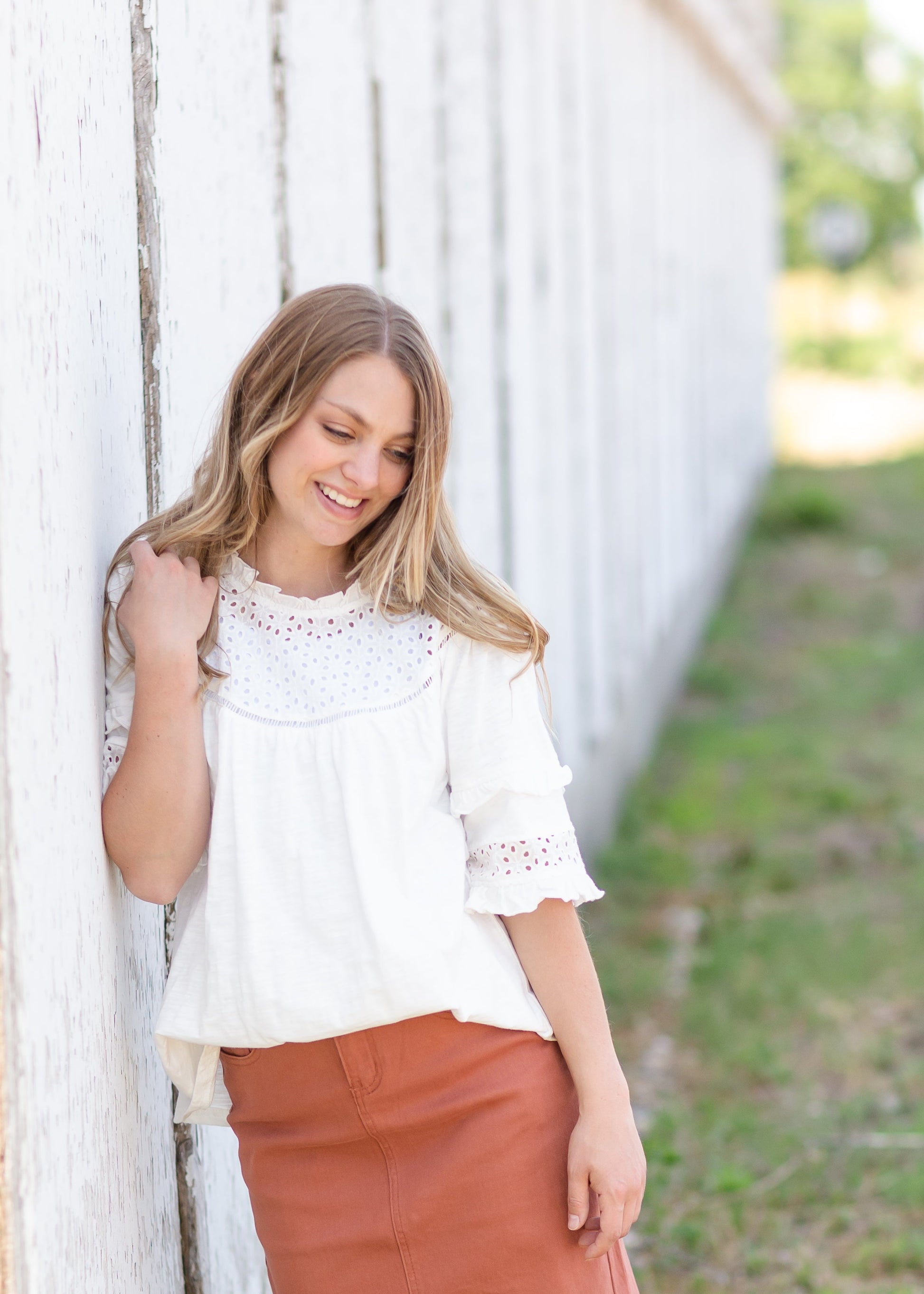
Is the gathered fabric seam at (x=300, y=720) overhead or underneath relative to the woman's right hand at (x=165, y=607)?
underneath

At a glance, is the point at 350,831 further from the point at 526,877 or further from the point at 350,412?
the point at 350,412

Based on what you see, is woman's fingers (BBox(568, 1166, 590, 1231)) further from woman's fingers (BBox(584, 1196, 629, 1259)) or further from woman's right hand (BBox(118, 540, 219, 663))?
woman's right hand (BBox(118, 540, 219, 663))

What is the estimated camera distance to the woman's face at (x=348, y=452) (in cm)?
161

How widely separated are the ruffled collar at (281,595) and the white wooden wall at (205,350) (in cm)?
15

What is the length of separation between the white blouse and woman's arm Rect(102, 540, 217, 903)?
1.4 inches

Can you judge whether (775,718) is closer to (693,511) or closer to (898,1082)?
(693,511)

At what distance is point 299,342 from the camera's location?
1.62 m

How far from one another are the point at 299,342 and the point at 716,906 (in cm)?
374

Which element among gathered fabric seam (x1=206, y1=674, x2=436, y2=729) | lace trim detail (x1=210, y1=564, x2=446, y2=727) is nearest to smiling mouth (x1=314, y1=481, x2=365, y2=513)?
lace trim detail (x1=210, y1=564, x2=446, y2=727)

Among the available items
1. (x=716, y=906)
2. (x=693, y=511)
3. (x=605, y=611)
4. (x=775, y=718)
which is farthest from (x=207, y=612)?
(x=693, y=511)

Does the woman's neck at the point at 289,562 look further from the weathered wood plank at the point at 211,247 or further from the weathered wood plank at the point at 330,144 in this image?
the weathered wood plank at the point at 330,144

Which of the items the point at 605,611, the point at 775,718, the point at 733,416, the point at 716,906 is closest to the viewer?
the point at 716,906

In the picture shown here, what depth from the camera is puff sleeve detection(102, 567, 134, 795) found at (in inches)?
64.1

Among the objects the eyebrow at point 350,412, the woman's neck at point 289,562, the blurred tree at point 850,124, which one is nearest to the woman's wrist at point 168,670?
the woman's neck at point 289,562
